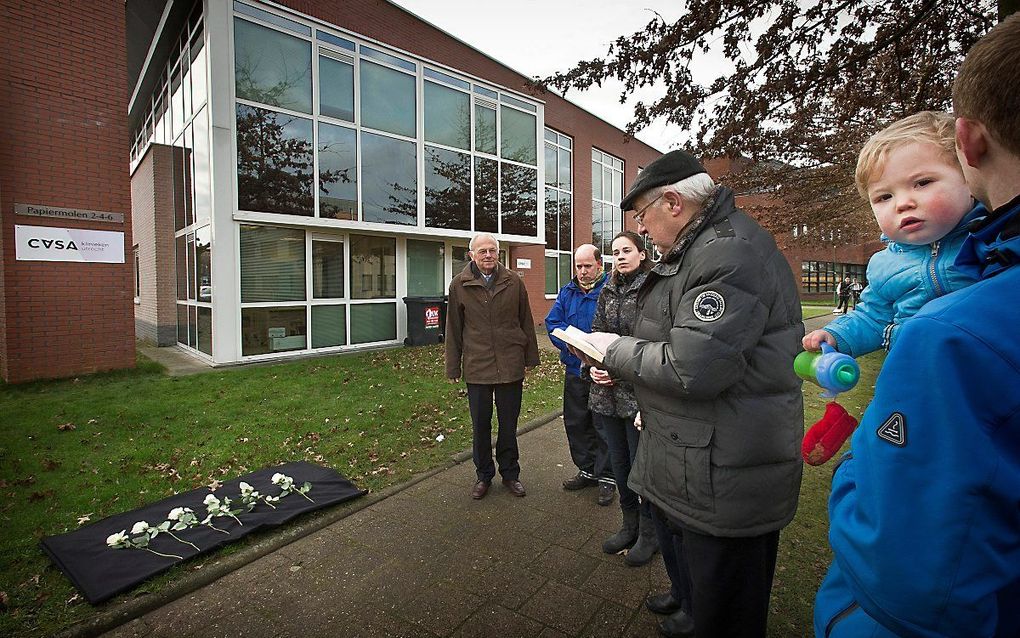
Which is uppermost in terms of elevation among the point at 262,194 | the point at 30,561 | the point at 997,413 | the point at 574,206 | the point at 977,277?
the point at 574,206

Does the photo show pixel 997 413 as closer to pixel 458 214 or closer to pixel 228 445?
pixel 228 445

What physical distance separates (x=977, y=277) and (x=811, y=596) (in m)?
2.57

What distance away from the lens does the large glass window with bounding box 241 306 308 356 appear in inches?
405

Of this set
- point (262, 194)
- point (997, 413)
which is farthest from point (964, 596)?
point (262, 194)

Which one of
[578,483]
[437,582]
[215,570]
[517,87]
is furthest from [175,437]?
[517,87]

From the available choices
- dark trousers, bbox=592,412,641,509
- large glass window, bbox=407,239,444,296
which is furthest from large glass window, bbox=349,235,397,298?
dark trousers, bbox=592,412,641,509

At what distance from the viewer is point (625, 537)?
332 centimetres

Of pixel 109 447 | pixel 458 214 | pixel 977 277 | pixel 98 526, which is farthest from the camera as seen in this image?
pixel 458 214

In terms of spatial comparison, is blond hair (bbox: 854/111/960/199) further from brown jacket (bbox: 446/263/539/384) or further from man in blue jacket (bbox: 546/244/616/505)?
brown jacket (bbox: 446/263/539/384)

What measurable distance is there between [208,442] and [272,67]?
8328 mm

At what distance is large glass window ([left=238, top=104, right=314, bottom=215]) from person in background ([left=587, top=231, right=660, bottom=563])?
29.5 feet

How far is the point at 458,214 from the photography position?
13.6 meters

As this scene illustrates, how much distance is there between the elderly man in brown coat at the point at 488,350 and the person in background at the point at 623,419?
0.98 metres

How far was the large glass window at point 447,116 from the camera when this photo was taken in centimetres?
1311
